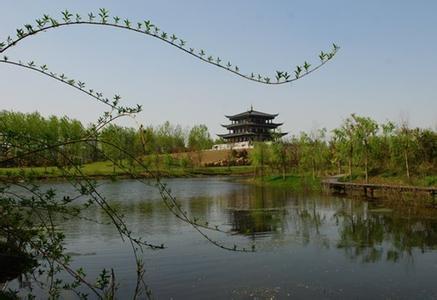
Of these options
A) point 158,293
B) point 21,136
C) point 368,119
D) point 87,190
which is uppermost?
point 368,119

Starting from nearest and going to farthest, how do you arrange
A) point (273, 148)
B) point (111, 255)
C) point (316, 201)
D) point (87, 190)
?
point (87, 190) → point (111, 255) → point (316, 201) → point (273, 148)

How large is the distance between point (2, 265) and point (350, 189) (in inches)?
1233

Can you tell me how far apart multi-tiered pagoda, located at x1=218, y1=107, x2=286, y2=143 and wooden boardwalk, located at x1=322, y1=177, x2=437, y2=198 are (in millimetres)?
54667

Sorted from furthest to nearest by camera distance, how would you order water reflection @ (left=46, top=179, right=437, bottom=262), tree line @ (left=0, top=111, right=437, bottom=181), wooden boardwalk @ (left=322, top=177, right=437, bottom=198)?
wooden boardwalk @ (left=322, top=177, right=437, bottom=198) → water reflection @ (left=46, top=179, right=437, bottom=262) → tree line @ (left=0, top=111, right=437, bottom=181)

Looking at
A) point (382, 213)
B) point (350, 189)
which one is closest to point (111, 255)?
point (382, 213)

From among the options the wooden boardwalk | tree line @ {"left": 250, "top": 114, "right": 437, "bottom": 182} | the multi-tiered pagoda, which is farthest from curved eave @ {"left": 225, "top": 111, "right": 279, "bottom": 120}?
the wooden boardwalk

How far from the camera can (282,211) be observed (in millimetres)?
25297

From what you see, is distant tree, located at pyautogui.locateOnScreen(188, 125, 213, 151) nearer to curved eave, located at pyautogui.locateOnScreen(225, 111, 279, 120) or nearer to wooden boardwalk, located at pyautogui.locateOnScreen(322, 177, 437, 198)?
curved eave, located at pyautogui.locateOnScreen(225, 111, 279, 120)

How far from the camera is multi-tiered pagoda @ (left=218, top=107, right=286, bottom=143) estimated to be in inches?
3784

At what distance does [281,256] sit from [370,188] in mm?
22259

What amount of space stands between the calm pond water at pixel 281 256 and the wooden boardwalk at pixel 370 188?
5.68 m

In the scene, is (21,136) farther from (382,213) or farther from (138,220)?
(382,213)

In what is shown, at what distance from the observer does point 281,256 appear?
14.4m

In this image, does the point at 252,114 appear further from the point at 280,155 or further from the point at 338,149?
the point at 338,149
